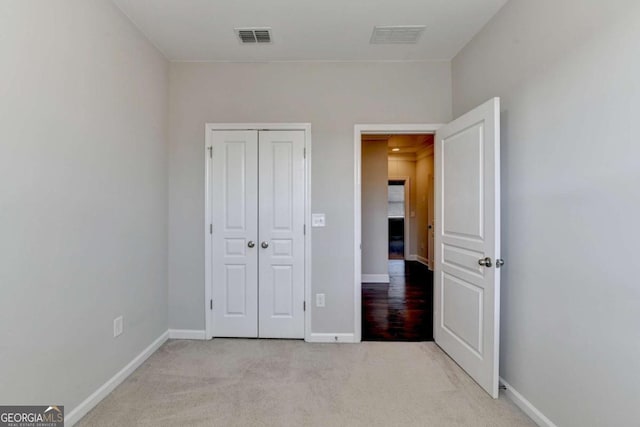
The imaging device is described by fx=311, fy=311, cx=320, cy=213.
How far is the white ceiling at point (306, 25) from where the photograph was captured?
2289mm

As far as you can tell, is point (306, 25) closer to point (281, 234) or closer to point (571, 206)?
point (281, 234)

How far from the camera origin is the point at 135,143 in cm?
259

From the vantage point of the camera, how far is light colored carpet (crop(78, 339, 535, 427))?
196 cm

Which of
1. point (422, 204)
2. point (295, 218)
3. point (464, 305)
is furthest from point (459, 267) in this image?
point (422, 204)

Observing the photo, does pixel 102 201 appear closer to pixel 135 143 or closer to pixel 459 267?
pixel 135 143

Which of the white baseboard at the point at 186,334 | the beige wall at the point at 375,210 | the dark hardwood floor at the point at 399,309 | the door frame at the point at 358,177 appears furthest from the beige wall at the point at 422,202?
the white baseboard at the point at 186,334

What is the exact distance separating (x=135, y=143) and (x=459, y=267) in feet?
9.50

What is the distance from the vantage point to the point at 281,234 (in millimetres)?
3166

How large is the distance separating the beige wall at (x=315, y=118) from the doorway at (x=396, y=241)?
20.4 inches

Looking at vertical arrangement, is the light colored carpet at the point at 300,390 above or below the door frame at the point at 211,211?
below

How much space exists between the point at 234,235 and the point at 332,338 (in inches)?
56.5

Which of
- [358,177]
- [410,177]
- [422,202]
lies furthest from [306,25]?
[410,177]

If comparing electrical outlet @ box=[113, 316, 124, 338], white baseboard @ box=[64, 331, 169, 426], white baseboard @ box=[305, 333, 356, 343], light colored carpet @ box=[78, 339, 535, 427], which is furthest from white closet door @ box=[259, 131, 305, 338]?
electrical outlet @ box=[113, 316, 124, 338]

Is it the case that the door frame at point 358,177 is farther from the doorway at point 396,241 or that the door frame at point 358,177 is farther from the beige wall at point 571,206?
the beige wall at point 571,206
